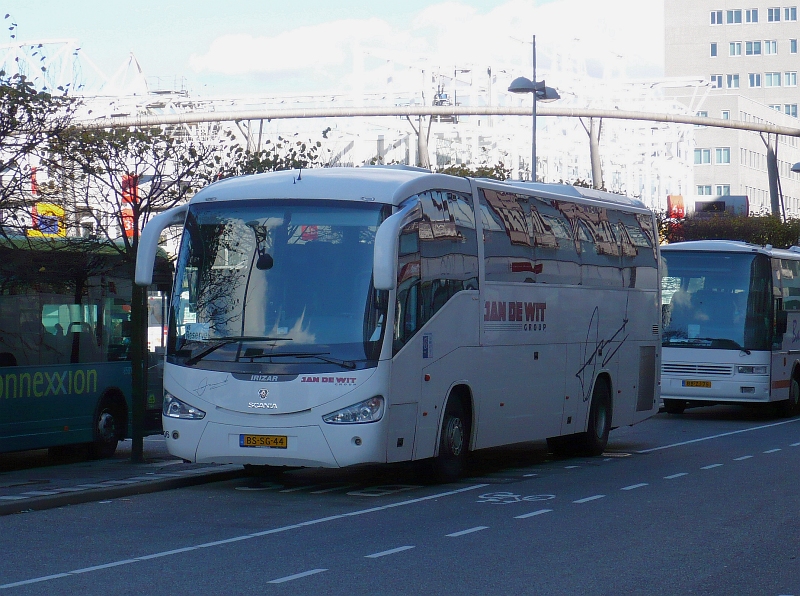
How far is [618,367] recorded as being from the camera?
59.4 feet

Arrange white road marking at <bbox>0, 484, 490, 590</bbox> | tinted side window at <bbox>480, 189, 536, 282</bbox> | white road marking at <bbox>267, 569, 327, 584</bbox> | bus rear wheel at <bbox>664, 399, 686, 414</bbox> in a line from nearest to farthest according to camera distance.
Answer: white road marking at <bbox>267, 569, 327, 584</bbox> < white road marking at <bbox>0, 484, 490, 590</bbox> < tinted side window at <bbox>480, 189, 536, 282</bbox> < bus rear wheel at <bbox>664, 399, 686, 414</bbox>

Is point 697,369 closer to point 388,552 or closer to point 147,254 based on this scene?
point 147,254

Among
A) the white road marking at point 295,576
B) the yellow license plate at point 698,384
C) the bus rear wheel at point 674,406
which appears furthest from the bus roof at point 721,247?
the white road marking at point 295,576

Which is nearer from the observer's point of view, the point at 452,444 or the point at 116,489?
the point at 116,489

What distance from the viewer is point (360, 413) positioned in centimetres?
1256

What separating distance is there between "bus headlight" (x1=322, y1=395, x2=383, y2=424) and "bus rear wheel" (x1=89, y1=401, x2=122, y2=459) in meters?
4.87

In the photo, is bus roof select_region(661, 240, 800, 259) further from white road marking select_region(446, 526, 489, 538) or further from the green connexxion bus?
white road marking select_region(446, 526, 489, 538)

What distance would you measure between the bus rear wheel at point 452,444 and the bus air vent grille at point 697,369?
11.1 metres

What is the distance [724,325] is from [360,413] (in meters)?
13.5

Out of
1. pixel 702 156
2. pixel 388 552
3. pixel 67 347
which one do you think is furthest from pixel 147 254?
pixel 702 156

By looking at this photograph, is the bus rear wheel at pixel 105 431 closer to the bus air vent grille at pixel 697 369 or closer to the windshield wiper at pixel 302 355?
the windshield wiper at pixel 302 355

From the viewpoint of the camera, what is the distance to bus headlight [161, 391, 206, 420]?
13086 mm

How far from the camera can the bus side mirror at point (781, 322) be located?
2478cm

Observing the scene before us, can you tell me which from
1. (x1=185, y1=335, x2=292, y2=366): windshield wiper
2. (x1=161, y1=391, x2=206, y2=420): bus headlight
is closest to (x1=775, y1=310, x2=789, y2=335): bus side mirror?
(x1=185, y1=335, x2=292, y2=366): windshield wiper
